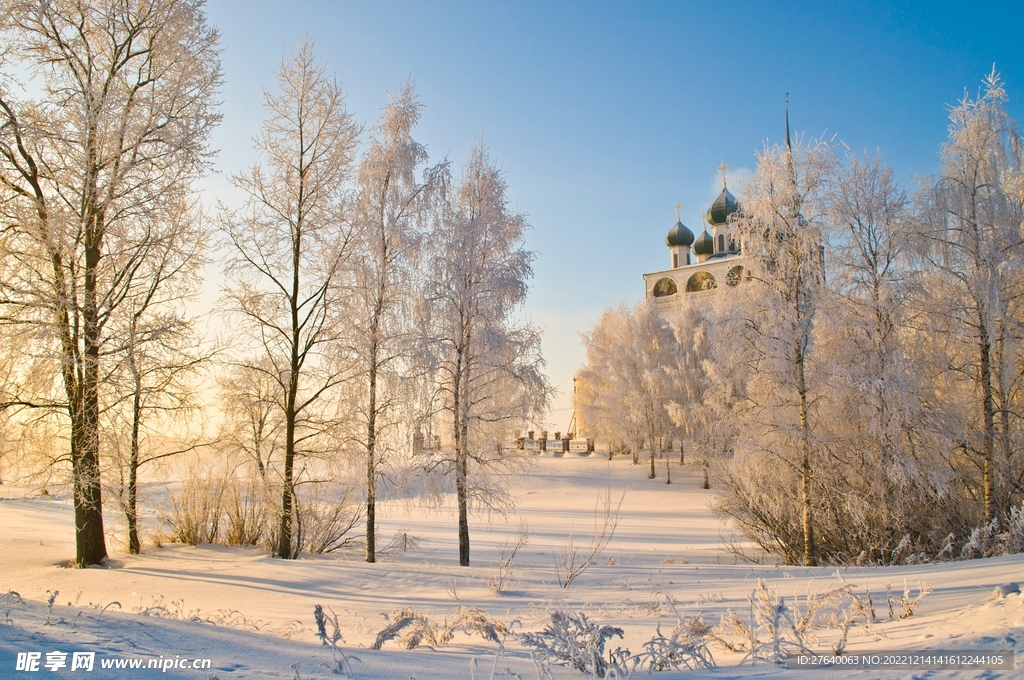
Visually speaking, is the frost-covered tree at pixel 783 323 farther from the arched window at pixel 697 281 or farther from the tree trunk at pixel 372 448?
the arched window at pixel 697 281

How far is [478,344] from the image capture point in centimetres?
1123

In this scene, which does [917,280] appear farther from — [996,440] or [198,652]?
[198,652]

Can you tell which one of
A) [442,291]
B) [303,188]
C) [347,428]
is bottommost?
[347,428]

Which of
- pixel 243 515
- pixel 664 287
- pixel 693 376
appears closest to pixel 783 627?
pixel 243 515

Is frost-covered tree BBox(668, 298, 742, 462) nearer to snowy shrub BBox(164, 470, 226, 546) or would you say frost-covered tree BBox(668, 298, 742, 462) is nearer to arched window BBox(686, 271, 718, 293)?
arched window BBox(686, 271, 718, 293)

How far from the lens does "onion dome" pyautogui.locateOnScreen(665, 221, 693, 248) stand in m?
53.1

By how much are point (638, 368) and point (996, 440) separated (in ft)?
71.8

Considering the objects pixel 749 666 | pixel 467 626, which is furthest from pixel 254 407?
pixel 749 666

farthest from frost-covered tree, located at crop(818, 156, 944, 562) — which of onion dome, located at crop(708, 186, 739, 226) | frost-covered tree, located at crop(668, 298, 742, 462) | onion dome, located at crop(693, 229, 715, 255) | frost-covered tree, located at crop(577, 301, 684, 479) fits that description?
onion dome, located at crop(693, 229, 715, 255)

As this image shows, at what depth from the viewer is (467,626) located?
4863 mm

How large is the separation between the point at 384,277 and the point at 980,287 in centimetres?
1252

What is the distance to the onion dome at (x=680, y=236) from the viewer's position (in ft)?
174

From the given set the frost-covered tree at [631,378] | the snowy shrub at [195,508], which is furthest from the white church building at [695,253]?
the snowy shrub at [195,508]

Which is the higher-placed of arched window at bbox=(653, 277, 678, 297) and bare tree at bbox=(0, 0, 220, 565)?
arched window at bbox=(653, 277, 678, 297)
